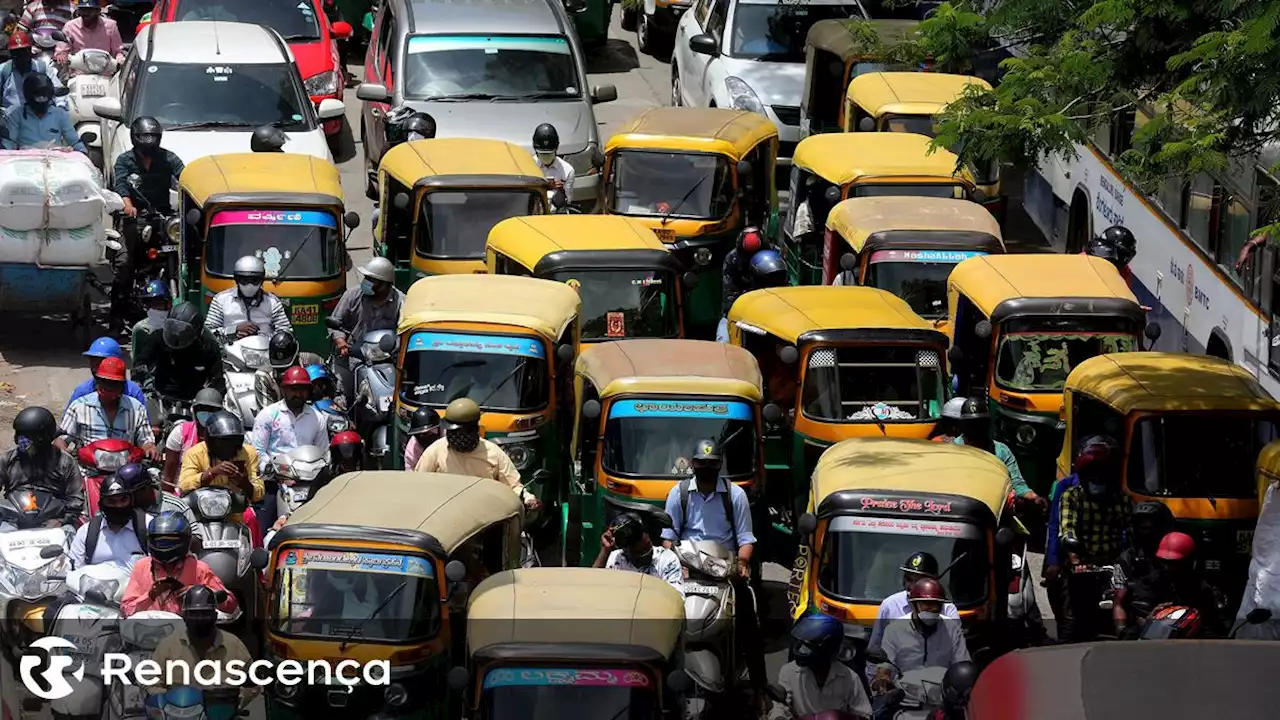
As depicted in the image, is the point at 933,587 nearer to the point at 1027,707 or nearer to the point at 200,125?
the point at 1027,707

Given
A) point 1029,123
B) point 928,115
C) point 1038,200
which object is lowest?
point 1038,200

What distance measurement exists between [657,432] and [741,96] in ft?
34.1

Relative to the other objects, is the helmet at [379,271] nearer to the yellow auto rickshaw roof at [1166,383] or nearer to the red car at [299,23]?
the yellow auto rickshaw roof at [1166,383]

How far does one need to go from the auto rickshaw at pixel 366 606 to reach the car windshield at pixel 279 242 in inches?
262

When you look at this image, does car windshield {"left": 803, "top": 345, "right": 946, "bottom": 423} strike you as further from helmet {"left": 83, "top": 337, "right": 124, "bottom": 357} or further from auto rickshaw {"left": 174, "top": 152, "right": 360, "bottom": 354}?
helmet {"left": 83, "top": 337, "right": 124, "bottom": 357}

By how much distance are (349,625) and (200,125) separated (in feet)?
35.6

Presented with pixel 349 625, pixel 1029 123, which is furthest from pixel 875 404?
pixel 349 625

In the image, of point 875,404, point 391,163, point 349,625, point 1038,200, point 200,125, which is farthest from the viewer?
point 1038,200

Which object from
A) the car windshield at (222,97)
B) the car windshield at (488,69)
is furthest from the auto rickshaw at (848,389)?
the car windshield at (488,69)

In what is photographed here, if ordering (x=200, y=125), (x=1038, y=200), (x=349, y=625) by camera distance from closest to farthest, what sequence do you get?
(x=349, y=625)
(x=200, y=125)
(x=1038, y=200)

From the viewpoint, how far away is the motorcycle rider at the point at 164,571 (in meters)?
11.2

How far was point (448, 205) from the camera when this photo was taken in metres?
18.5

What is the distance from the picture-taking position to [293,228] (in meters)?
17.6

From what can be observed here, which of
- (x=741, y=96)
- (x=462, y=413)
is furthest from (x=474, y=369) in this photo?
(x=741, y=96)
